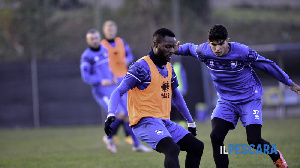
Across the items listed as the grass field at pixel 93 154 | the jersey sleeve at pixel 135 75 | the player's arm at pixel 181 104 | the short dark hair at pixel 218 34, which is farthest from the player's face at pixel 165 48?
the grass field at pixel 93 154

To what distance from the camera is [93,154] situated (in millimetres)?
10078

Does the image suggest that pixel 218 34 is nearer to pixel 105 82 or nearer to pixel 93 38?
pixel 105 82

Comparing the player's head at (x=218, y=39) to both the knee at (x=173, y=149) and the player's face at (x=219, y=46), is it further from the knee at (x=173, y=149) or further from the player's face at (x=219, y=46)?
the knee at (x=173, y=149)

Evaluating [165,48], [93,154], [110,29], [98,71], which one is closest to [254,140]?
[165,48]

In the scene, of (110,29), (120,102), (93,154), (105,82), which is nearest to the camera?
(93,154)

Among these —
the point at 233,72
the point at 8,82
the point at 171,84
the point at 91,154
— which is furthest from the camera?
the point at 8,82

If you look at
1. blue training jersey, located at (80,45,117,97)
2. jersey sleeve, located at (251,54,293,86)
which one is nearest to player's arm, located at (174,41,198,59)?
jersey sleeve, located at (251,54,293,86)

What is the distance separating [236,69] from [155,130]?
1558mm

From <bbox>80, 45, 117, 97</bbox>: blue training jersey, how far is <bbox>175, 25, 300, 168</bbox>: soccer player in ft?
14.7

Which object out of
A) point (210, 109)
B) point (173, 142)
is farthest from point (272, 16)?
point (173, 142)

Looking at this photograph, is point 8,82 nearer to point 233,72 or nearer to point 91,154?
point 91,154

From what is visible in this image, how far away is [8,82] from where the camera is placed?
18531mm

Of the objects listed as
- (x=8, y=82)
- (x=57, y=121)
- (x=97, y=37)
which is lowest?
(x=57, y=121)

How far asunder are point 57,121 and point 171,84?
12798mm
